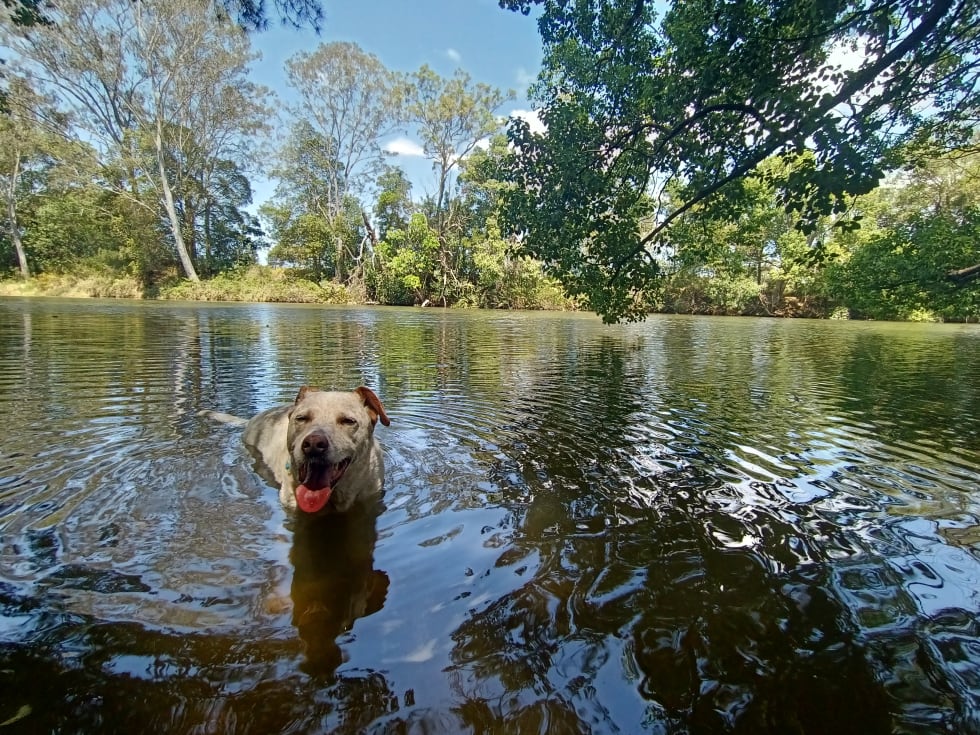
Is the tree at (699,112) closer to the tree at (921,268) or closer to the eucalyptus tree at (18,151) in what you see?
the tree at (921,268)

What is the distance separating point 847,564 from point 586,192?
7190 mm

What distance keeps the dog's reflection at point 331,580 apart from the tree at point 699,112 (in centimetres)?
683

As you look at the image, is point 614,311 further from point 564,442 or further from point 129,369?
point 129,369

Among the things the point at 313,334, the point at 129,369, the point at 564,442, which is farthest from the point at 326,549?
the point at 313,334

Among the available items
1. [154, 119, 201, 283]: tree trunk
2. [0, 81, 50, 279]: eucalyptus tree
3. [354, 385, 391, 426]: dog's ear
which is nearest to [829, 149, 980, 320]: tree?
[354, 385, 391, 426]: dog's ear

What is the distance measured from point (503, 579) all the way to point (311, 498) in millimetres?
1581

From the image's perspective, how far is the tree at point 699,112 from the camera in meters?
6.65

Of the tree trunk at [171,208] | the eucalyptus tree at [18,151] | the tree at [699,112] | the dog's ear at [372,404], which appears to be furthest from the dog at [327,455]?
the eucalyptus tree at [18,151]

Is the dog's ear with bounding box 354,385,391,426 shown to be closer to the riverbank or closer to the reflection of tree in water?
the reflection of tree in water

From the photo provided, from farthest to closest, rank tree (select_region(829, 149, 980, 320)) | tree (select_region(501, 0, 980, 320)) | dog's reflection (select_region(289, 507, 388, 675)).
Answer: tree (select_region(829, 149, 980, 320))
tree (select_region(501, 0, 980, 320))
dog's reflection (select_region(289, 507, 388, 675))

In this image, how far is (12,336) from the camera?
14383 mm

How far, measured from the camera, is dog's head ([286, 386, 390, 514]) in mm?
3674

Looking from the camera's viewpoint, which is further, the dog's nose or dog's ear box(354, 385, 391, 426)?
dog's ear box(354, 385, 391, 426)

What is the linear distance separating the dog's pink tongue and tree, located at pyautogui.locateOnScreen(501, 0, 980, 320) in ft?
22.5
